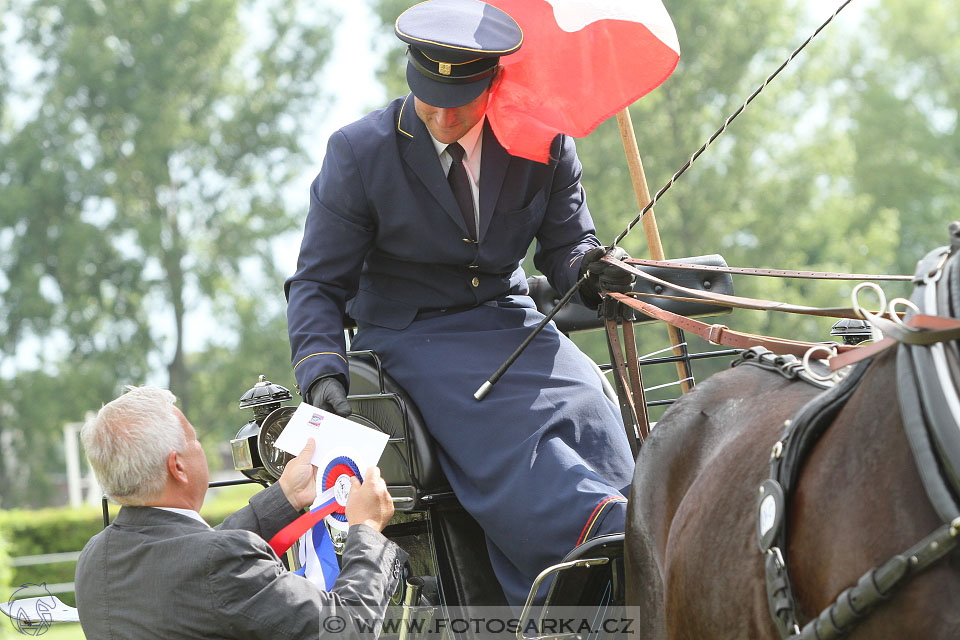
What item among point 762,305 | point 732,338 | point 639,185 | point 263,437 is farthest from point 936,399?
point 263,437

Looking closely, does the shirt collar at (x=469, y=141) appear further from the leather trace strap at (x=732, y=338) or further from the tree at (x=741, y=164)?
the tree at (x=741, y=164)

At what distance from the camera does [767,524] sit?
1.68 meters

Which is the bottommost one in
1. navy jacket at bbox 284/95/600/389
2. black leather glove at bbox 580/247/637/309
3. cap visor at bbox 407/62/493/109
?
black leather glove at bbox 580/247/637/309

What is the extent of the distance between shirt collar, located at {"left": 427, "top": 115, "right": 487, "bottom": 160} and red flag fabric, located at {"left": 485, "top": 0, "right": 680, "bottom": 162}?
2.6 inches

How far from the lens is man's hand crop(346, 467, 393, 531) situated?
2.44 metres

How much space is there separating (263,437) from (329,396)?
40 cm

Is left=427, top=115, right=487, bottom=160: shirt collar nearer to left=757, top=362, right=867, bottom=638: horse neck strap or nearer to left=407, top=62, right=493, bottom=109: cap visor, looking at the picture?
left=407, top=62, right=493, bottom=109: cap visor

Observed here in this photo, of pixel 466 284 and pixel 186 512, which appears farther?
pixel 466 284

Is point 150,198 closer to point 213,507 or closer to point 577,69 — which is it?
point 213,507

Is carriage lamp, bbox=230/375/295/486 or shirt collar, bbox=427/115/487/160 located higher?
shirt collar, bbox=427/115/487/160

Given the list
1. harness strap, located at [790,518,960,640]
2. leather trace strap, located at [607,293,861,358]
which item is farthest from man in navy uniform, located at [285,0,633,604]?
harness strap, located at [790,518,960,640]

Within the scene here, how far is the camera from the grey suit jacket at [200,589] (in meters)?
2.14

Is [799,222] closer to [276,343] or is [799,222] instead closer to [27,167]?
[276,343]

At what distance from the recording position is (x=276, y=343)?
59.2ft
